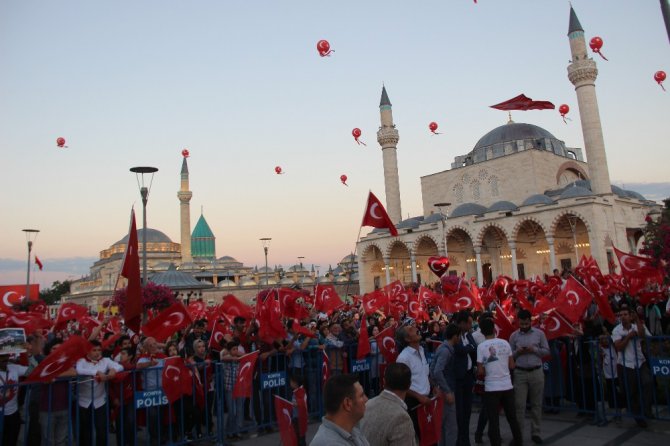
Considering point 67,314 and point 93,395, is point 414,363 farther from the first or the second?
point 67,314

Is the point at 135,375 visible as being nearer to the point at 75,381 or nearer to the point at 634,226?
the point at 75,381

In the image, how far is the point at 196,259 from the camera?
2564 inches

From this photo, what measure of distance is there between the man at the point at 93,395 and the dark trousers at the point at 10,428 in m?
0.67

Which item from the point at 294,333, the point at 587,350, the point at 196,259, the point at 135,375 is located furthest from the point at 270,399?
the point at 196,259

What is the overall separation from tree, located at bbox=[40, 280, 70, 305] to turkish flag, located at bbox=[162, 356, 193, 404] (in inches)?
3244

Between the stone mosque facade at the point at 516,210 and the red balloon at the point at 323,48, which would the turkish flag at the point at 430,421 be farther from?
the stone mosque facade at the point at 516,210

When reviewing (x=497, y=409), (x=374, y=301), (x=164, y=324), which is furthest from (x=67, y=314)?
(x=497, y=409)

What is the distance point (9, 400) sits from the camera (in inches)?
207

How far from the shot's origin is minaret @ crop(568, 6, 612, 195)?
1303 inches

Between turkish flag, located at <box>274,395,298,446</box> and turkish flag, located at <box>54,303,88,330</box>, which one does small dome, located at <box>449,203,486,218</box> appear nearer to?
turkish flag, located at <box>54,303,88,330</box>

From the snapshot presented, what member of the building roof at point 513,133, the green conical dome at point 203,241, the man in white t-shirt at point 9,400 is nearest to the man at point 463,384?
the man in white t-shirt at point 9,400

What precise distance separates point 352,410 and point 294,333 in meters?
5.00

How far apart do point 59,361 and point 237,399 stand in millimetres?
2499

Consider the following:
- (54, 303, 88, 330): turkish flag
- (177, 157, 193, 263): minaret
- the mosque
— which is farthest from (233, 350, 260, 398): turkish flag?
(177, 157, 193, 263): minaret
